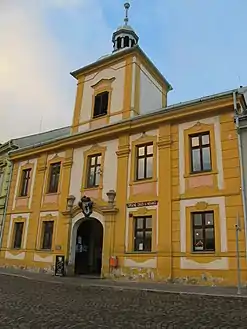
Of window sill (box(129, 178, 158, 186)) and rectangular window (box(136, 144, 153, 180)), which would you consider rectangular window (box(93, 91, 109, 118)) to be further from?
window sill (box(129, 178, 158, 186))

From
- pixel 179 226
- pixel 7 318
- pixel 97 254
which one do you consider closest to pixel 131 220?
pixel 179 226

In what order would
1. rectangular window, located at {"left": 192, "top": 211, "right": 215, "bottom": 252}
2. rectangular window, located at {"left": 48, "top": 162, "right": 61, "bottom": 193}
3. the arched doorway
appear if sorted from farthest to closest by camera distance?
1. rectangular window, located at {"left": 48, "top": 162, "right": 61, "bottom": 193}
2. the arched doorway
3. rectangular window, located at {"left": 192, "top": 211, "right": 215, "bottom": 252}

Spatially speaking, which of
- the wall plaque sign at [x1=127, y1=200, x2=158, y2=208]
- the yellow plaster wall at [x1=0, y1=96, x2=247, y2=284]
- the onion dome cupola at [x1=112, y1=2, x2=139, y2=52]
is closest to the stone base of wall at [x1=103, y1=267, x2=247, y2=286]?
the yellow plaster wall at [x1=0, y1=96, x2=247, y2=284]

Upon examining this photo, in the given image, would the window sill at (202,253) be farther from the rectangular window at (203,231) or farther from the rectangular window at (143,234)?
the rectangular window at (143,234)

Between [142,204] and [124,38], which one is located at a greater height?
[124,38]

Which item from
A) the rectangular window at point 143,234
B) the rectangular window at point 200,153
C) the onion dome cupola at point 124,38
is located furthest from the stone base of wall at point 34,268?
the onion dome cupola at point 124,38

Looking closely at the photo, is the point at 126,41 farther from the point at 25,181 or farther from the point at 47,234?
the point at 47,234

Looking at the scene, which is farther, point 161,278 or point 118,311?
point 161,278

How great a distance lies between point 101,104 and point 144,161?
216 inches

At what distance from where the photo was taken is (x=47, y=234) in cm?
1958

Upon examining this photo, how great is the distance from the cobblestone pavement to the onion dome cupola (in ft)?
59.1

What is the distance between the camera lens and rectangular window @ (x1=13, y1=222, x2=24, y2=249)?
68.6ft

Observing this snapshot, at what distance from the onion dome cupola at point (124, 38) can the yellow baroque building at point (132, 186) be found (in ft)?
0.37

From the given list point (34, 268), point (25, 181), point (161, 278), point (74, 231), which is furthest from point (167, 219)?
point (25, 181)
